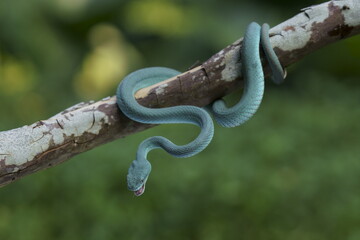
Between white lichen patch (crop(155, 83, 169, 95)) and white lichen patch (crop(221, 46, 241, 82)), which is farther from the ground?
white lichen patch (crop(221, 46, 241, 82))

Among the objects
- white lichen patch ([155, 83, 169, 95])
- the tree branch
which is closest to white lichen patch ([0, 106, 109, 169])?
the tree branch

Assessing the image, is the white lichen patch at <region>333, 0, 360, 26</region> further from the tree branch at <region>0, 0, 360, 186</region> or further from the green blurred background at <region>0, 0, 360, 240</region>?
the green blurred background at <region>0, 0, 360, 240</region>

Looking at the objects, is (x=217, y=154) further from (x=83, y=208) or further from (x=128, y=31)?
(x=128, y=31)

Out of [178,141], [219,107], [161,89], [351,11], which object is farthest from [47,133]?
[178,141]

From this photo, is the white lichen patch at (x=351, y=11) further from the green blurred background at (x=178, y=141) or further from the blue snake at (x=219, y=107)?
the green blurred background at (x=178, y=141)

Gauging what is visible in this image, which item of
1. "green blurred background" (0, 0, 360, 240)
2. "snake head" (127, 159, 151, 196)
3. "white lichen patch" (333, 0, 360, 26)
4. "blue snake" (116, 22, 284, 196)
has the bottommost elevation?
"green blurred background" (0, 0, 360, 240)

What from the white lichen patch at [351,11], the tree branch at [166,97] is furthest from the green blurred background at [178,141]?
the white lichen patch at [351,11]

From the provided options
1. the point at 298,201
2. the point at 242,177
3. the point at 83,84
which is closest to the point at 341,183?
the point at 298,201
